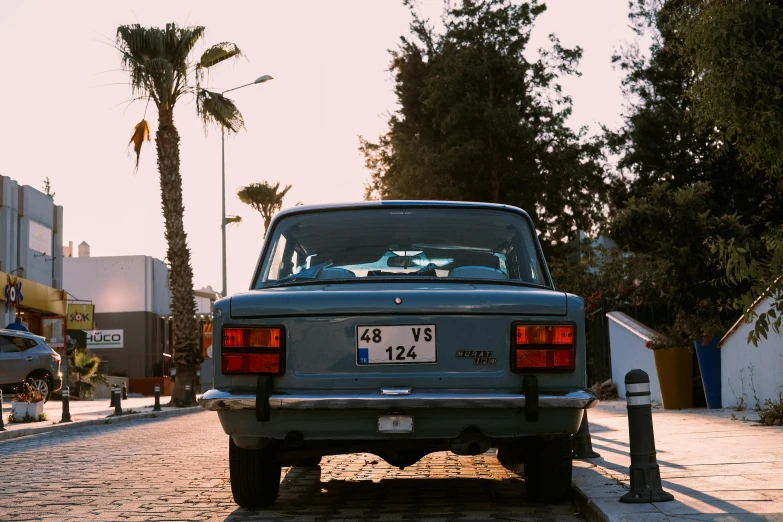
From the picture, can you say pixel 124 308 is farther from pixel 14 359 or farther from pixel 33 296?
pixel 14 359

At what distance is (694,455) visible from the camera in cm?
838

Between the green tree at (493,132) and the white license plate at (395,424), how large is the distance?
106ft

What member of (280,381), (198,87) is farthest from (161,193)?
(280,381)

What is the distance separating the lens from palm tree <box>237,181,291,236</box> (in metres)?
51.2

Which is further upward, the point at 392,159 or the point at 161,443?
the point at 392,159

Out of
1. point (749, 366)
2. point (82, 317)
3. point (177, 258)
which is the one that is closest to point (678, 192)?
point (749, 366)

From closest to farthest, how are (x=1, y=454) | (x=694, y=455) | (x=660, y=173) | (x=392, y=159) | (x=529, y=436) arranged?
(x=529, y=436) < (x=694, y=455) < (x=1, y=454) < (x=660, y=173) < (x=392, y=159)

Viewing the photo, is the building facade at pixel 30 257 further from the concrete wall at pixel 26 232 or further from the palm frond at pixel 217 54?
the palm frond at pixel 217 54

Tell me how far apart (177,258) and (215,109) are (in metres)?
4.27

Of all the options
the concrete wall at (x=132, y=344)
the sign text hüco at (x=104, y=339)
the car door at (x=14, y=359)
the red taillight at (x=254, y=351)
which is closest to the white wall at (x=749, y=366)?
the red taillight at (x=254, y=351)

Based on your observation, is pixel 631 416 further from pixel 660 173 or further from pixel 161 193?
pixel 660 173

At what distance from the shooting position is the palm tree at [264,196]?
51250 millimetres

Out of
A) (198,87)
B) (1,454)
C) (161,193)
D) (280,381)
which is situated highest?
(198,87)

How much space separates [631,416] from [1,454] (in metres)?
8.72
